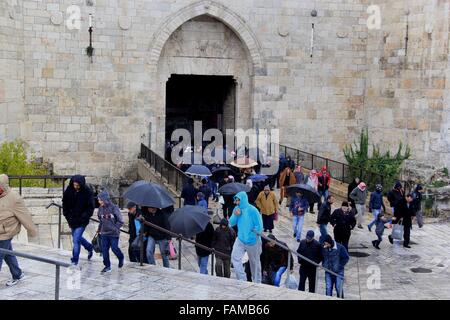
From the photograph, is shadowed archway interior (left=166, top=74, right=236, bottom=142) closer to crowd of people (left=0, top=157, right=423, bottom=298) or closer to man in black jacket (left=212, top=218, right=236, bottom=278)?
crowd of people (left=0, top=157, right=423, bottom=298)

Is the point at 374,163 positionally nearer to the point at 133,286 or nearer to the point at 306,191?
the point at 306,191

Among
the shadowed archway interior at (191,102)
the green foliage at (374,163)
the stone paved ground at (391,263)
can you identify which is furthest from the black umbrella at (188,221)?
the shadowed archway interior at (191,102)

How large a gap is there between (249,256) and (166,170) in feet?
26.4

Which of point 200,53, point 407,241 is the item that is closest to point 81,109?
point 200,53

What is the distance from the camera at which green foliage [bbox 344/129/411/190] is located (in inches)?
853

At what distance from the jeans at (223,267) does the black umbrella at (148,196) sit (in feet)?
4.11

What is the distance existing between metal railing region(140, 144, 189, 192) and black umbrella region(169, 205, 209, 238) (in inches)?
210

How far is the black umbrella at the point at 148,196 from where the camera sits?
36.6ft

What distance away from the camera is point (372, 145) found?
24.0 metres

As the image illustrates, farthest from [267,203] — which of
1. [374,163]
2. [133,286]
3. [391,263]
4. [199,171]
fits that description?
[374,163]

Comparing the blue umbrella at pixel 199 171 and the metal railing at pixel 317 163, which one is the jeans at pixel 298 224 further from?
the metal railing at pixel 317 163

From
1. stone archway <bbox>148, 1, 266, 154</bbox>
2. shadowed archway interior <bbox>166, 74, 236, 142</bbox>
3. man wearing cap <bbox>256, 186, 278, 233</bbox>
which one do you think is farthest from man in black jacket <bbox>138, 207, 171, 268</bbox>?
shadowed archway interior <bbox>166, 74, 236, 142</bbox>

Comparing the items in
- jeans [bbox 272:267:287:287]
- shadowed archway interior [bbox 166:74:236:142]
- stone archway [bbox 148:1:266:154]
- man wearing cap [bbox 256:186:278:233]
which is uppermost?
stone archway [bbox 148:1:266:154]
